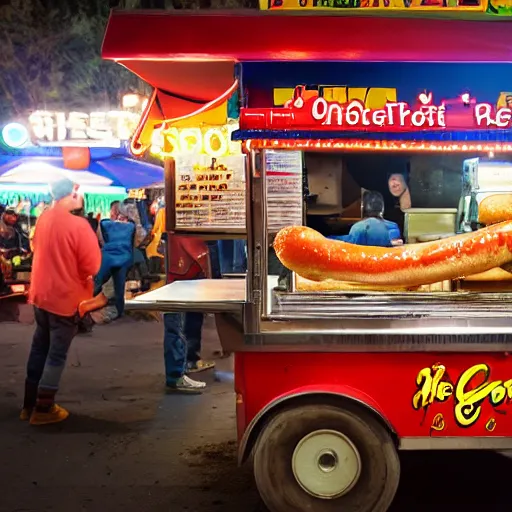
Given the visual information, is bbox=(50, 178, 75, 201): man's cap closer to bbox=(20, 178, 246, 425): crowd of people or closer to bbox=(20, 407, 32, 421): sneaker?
bbox=(20, 178, 246, 425): crowd of people

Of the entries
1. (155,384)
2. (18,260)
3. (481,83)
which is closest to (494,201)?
(481,83)

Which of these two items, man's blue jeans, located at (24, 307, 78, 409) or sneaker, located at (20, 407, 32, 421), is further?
sneaker, located at (20, 407, 32, 421)

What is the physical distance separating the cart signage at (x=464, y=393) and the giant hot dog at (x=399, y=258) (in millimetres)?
534

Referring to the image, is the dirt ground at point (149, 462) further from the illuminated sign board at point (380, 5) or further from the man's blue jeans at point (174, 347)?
the illuminated sign board at point (380, 5)

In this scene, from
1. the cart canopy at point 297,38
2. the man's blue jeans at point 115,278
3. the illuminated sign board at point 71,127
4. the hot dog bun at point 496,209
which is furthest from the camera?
the illuminated sign board at point 71,127

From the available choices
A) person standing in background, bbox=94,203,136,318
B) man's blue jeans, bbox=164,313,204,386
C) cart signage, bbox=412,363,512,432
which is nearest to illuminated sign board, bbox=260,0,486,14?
cart signage, bbox=412,363,512,432

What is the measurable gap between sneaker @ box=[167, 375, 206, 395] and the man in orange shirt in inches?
47.4

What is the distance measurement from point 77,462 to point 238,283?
1809 mm

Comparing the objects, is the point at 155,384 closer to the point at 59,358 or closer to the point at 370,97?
the point at 59,358

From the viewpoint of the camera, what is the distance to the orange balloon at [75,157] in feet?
42.0

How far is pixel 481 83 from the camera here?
4.91 m

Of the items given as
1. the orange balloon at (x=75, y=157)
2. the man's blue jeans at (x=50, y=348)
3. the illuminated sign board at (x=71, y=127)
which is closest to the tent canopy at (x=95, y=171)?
the orange balloon at (x=75, y=157)

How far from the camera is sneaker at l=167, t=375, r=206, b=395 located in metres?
6.48

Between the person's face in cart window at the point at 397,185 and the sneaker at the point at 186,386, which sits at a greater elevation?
the person's face in cart window at the point at 397,185
